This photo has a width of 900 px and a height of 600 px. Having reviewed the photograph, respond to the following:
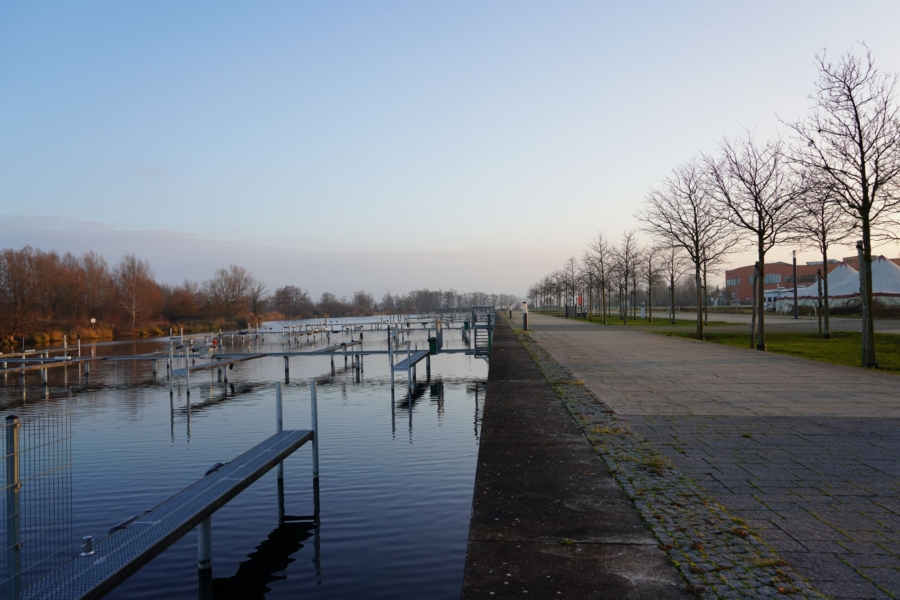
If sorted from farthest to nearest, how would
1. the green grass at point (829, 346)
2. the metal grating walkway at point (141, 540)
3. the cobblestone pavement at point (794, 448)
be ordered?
the green grass at point (829, 346) → the metal grating walkway at point (141, 540) → the cobblestone pavement at point (794, 448)

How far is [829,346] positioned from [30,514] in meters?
20.6

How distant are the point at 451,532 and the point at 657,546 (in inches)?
112

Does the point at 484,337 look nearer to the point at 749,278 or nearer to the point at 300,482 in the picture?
the point at 300,482

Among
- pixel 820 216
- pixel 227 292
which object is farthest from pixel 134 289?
pixel 820 216

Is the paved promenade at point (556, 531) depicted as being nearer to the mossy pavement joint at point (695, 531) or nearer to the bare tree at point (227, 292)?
the mossy pavement joint at point (695, 531)

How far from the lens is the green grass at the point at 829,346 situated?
49.8 ft

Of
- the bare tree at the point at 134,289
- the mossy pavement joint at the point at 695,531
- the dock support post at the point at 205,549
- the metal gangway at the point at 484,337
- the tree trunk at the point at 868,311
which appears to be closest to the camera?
the mossy pavement joint at the point at 695,531

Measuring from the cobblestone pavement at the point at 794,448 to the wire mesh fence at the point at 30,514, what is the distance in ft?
13.9

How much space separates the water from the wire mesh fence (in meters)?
0.25

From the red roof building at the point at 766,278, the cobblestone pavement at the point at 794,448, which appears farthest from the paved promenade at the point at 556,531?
the red roof building at the point at 766,278

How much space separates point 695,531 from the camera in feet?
13.0

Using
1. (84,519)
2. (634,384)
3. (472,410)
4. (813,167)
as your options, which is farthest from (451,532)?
(813,167)

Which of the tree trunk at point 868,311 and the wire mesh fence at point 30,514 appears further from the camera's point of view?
the tree trunk at point 868,311

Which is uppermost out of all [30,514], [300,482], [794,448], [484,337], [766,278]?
[766,278]
